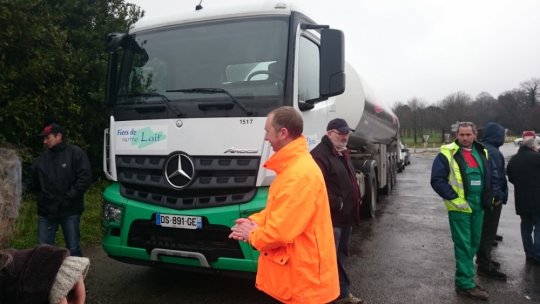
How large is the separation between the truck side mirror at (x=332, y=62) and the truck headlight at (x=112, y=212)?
2.25m

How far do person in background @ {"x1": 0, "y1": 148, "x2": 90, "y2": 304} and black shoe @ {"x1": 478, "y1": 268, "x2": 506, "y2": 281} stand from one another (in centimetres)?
490

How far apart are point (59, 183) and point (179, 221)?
5.44 ft

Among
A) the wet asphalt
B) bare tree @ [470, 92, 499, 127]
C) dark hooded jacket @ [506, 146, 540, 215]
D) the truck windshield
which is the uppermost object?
bare tree @ [470, 92, 499, 127]

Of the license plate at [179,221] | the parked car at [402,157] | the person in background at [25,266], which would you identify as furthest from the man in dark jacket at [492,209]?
A: the parked car at [402,157]

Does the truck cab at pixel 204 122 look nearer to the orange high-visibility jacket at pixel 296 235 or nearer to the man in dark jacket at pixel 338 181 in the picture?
the man in dark jacket at pixel 338 181

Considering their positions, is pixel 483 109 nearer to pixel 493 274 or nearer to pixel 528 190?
pixel 528 190

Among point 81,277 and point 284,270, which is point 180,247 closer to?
point 284,270

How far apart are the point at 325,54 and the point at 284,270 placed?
232cm

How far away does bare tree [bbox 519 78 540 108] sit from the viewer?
75.6 metres

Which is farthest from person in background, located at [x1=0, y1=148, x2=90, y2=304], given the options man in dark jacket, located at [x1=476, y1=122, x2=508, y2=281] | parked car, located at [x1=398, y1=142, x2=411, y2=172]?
parked car, located at [x1=398, y1=142, x2=411, y2=172]

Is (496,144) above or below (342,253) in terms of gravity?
above

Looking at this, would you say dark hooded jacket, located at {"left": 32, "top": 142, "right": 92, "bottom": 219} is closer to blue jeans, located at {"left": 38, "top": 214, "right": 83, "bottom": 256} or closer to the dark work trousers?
blue jeans, located at {"left": 38, "top": 214, "right": 83, "bottom": 256}

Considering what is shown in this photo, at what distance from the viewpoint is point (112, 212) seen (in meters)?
4.04

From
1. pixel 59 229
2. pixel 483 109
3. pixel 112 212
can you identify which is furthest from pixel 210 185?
pixel 483 109
